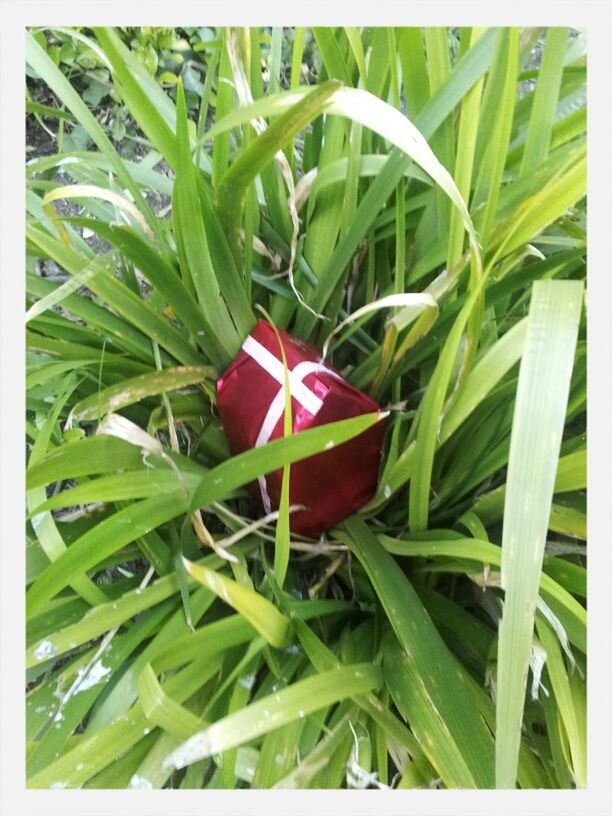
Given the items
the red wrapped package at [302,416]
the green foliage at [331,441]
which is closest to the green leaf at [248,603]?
the green foliage at [331,441]

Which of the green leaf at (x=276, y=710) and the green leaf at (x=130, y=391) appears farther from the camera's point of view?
the green leaf at (x=130, y=391)

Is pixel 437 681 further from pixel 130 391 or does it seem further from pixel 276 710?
pixel 130 391

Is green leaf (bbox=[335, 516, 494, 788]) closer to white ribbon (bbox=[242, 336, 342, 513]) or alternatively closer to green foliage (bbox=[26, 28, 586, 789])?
green foliage (bbox=[26, 28, 586, 789])

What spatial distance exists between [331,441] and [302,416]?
133mm

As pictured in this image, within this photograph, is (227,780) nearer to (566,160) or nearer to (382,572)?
(382,572)

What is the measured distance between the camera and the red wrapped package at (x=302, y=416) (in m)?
0.48

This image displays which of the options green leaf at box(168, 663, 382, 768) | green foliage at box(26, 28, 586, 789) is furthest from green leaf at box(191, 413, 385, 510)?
green leaf at box(168, 663, 382, 768)

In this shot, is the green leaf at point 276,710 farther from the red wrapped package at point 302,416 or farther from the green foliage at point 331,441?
the red wrapped package at point 302,416

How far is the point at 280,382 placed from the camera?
1.59ft

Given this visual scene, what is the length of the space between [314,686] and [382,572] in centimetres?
11

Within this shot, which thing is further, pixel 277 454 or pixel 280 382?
pixel 280 382

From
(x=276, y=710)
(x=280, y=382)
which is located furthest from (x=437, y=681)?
(x=280, y=382)

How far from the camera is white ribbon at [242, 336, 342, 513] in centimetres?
47

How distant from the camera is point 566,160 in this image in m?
0.40
